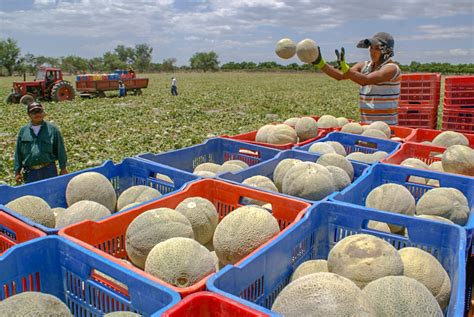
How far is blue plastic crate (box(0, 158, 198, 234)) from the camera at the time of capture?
335 cm

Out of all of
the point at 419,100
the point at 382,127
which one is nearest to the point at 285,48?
the point at 382,127

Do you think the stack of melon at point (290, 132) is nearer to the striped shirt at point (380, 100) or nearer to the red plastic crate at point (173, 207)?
the striped shirt at point (380, 100)

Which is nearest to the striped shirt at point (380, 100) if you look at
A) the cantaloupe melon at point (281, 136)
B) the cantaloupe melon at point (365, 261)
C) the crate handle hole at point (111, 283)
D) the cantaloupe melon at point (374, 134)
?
the cantaloupe melon at point (374, 134)

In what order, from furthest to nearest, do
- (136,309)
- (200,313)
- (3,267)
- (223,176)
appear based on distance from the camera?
(223,176), (3,267), (136,309), (200,313)

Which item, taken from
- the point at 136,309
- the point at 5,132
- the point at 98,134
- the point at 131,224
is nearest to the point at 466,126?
the point at 131,224

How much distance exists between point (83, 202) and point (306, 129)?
344 cm

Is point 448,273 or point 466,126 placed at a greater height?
point 466,126

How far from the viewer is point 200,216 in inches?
118

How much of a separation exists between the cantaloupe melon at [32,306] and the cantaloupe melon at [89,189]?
5.55 feet

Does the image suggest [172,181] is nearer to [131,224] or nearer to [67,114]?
[131,224]

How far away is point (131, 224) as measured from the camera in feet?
8.89

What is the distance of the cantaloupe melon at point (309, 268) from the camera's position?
2402 millimetres

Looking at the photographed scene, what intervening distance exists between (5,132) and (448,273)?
1226 centimetres

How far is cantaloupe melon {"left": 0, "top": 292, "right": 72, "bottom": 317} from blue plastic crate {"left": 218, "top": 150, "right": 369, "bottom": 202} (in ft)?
6.63
